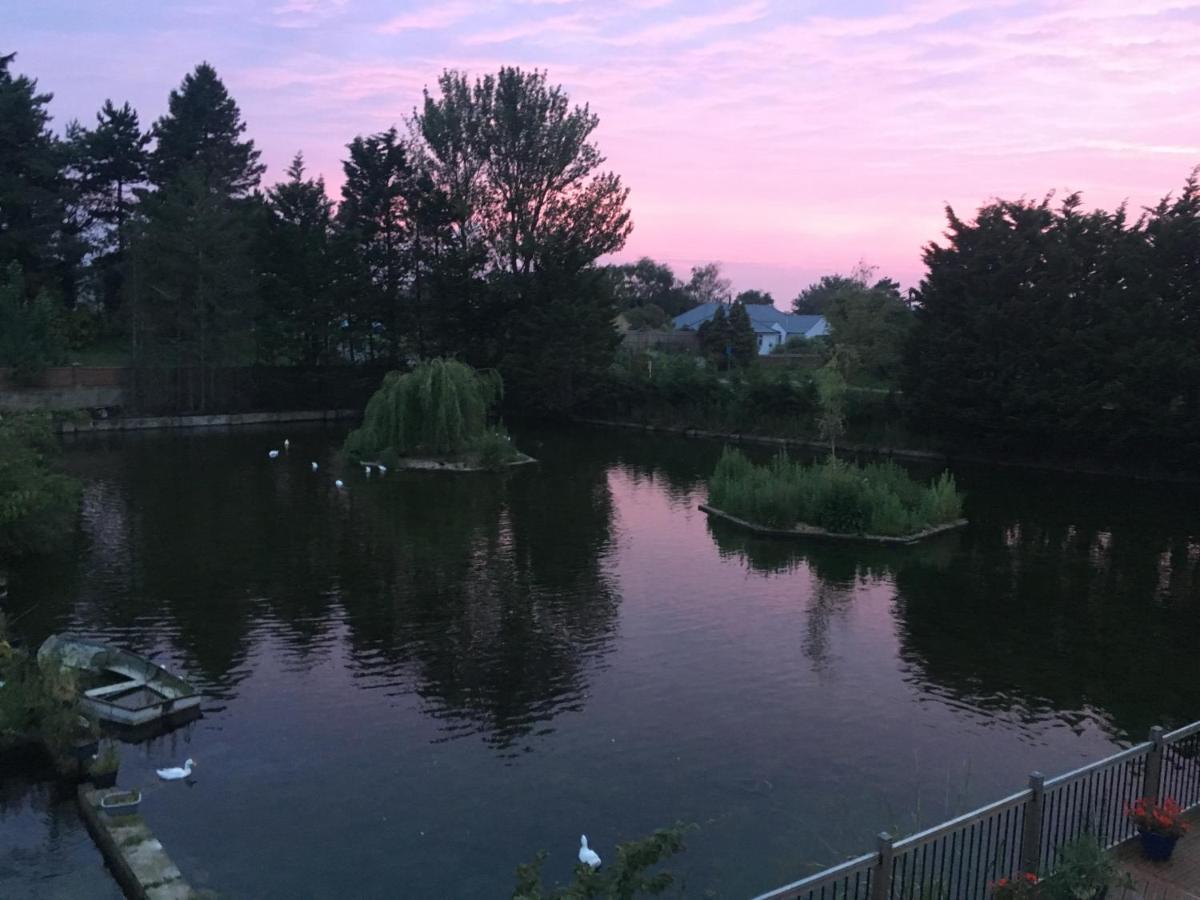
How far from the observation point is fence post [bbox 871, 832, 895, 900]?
223 inches

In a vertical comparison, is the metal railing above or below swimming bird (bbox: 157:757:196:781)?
above

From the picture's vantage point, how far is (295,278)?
161ft

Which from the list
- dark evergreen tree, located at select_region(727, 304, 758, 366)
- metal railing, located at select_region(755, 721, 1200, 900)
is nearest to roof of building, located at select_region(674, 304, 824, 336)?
dark evergreen tree, located at select_region(727, 304, 758, 366)

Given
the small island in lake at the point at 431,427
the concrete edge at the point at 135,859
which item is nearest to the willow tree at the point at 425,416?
the small island in lake at the point at 431,427

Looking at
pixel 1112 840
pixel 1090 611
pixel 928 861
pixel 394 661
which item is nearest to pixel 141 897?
pixel 394 661

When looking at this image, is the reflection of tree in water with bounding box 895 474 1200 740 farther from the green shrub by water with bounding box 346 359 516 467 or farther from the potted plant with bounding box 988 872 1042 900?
the green shrub by water with bounding box 346 359 516 467

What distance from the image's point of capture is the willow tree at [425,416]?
105 ft

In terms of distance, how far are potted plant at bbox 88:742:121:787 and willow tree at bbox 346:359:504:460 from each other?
74.5ft

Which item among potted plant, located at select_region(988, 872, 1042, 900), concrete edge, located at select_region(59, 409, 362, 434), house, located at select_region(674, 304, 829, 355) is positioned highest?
house, located at select_region(674, 304, 829, 355)

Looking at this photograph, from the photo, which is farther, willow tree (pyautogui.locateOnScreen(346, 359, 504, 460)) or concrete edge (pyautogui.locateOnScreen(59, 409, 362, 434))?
concrete edge (pyautogui.locateOnScreen(59, 409, 362, 434))

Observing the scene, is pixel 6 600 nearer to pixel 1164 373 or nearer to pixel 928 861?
pixel 928 861

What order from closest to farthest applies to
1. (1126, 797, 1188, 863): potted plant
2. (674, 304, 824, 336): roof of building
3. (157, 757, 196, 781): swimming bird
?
(1126, 797, 1188, 863): potted plant → (157, 757, 196, 781): swimming bird → (674, 304, 824, 336): roof of building

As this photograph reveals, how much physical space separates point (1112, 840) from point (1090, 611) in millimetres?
10735

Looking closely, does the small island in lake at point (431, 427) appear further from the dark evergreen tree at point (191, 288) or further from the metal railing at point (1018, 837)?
the metal railing at point (1018, 837)
